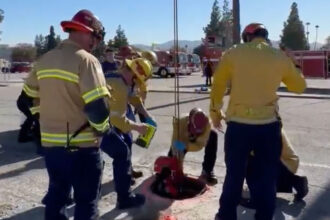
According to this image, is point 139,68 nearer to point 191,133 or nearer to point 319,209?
point 191,133

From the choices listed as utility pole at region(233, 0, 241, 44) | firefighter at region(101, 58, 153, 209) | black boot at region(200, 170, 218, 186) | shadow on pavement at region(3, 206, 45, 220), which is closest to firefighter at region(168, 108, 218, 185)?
black boot at region(200, 170, 218, 186)

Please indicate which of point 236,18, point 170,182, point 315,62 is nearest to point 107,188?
point 170,182

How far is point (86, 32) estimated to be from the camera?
3496 mm

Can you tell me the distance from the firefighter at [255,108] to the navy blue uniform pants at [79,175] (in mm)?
1248

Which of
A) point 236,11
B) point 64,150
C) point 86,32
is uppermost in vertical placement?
point 236,11

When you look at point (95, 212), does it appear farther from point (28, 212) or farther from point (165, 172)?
point (165, 172)

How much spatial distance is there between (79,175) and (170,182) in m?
2.07

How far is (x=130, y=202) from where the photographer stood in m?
4.90

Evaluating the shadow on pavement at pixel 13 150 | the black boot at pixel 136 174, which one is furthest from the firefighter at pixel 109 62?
the black boot at pixel 136 174

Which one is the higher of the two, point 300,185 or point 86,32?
point 86,32

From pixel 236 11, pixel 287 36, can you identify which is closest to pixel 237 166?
pixel 236 11

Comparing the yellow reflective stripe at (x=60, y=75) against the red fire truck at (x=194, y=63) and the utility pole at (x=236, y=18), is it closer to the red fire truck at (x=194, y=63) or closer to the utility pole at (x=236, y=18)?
the utility pole at (x=236, y=18)

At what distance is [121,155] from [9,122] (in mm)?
7300

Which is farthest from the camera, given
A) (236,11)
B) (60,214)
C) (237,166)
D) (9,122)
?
(236,11)
